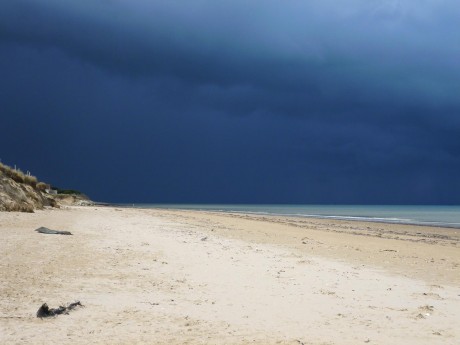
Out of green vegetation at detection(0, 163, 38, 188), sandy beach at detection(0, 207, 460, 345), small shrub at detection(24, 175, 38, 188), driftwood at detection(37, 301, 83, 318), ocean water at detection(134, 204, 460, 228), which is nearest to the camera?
sandy beach at detection(0, 207, 460, 345)

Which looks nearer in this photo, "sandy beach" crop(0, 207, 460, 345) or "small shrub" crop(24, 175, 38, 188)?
"sandy beach" crop(0, 207, 460, 345)

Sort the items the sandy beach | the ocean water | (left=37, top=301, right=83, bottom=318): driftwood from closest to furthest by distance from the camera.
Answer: the sandy beach, (left=37, top=301, right=83, bottom=318): driftwood, the ocean water

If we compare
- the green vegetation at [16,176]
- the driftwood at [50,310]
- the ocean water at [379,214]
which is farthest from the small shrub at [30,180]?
the ocean water at [379,214]

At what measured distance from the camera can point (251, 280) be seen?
924 cm

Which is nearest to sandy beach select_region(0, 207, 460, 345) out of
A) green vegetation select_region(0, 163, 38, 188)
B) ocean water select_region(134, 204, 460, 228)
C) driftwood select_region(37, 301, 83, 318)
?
driftwood select_region(37, 301, 83, 318)

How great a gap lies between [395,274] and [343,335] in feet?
20.3

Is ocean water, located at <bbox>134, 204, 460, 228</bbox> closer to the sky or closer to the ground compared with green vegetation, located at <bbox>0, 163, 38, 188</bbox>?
closer to the ground

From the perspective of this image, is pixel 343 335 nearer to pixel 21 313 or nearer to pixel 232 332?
pixel 232 332

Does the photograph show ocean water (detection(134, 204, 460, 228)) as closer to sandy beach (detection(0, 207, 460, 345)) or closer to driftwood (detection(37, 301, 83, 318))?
sandy beach (detection(0, 207, 460, 345))

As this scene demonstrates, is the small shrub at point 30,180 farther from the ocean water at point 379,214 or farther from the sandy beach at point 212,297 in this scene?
the ocean water at point 379,214

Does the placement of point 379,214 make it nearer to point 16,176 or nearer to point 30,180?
point 30,180

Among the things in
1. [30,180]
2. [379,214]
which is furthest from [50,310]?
[379,214]

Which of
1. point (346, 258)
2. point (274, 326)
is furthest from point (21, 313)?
point (346, 258)

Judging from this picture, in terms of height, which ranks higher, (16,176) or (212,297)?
(16,176)
